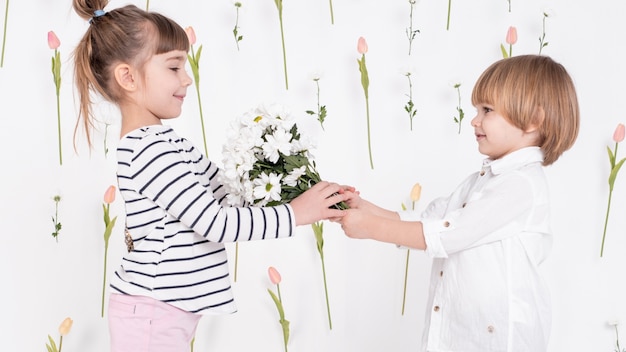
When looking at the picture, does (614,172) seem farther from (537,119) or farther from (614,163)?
(537,119)

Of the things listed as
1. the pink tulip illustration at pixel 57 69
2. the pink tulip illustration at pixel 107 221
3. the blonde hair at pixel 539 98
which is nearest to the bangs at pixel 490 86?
the blonde hair at pixel 539 98

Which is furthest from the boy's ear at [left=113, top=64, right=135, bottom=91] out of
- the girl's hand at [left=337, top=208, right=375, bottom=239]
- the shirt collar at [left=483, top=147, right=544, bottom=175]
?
the shirt collar at [left=483, top=147, right=544, bottom=175]

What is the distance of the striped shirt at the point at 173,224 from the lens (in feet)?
4.85

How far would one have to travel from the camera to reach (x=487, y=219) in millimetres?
1510

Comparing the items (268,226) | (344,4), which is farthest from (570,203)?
(268,226)

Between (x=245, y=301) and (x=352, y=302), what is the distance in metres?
0.36

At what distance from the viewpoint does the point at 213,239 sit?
1500 mm

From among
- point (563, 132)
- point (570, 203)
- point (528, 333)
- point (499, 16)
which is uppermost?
point (499, 16)

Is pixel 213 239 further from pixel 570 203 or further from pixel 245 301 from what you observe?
pixel 570 203

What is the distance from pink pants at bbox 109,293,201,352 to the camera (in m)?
1.51

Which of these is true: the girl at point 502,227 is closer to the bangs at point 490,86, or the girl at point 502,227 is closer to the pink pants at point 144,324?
the bangs at point 490,86

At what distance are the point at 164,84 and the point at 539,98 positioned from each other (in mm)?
834

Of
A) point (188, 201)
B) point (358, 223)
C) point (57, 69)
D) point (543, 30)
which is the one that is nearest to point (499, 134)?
point (358, 223)

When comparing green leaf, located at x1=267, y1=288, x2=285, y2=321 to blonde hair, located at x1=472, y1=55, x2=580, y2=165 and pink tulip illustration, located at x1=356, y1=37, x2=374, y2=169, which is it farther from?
blonde hair, located at x1=472, y1=55, x2=580, y2=165
